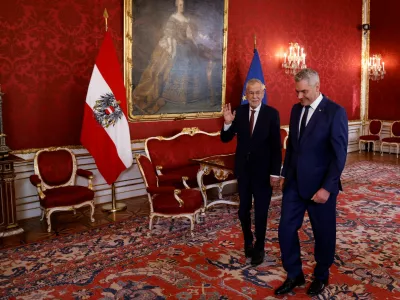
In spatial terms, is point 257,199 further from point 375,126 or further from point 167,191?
point 375,126

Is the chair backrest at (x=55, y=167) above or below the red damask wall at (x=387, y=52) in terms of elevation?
below

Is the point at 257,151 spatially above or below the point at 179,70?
below

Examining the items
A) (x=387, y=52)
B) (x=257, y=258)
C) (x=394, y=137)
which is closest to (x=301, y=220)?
(x=257, y=258)

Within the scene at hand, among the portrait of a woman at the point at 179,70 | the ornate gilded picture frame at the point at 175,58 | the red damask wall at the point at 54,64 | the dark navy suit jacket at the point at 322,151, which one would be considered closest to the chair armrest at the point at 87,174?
the red damask wall at the point at 54,64

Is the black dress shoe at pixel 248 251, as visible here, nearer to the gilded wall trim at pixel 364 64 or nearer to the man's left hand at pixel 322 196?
the man's left hand at pixel 322 196

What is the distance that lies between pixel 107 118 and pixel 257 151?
8.07 feet

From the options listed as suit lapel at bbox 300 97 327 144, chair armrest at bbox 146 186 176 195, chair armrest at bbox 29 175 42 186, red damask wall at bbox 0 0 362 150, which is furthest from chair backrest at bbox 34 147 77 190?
suit lapel at bbox 300 97 327 144

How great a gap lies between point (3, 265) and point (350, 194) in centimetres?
478

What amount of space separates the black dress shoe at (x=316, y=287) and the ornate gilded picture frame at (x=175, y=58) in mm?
3804

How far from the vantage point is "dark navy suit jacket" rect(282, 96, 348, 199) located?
9.10 ft

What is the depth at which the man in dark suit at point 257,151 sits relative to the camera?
3.46 meters

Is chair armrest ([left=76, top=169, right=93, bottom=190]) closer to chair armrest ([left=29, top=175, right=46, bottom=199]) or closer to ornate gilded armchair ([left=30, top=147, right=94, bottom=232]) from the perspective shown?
ornate gilded armchair ([left=30, top=147, right=94, bottom=232])

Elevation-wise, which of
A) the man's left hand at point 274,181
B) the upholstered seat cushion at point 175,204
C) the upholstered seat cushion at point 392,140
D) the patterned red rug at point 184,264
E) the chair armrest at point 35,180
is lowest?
the patterned red rug at point 184,264

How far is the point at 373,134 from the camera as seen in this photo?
10.6 metres
